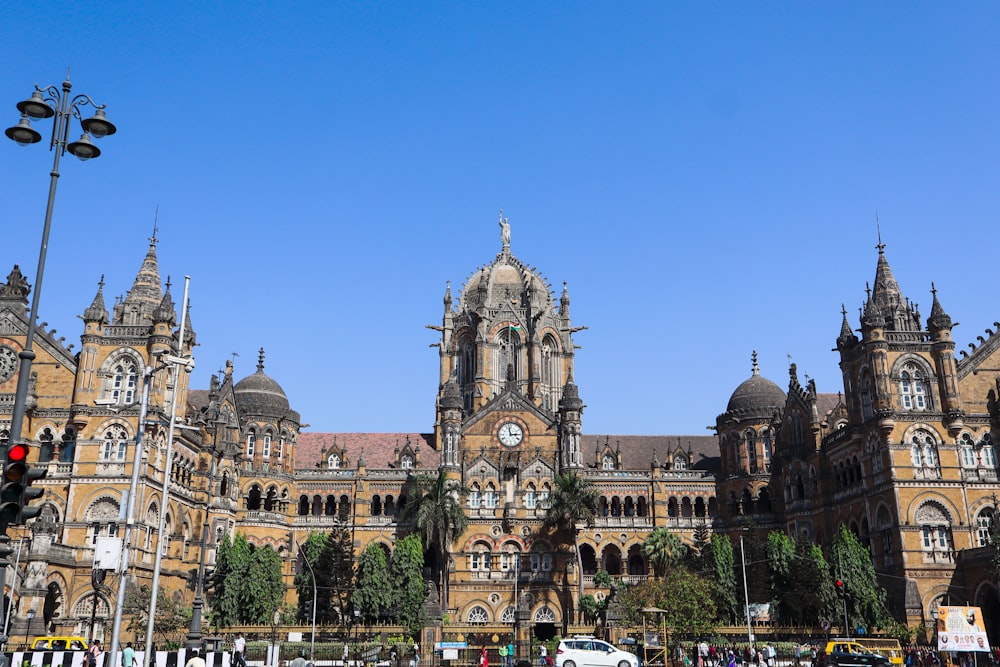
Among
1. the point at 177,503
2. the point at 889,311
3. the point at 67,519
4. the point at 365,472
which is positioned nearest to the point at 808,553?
the point at 889,311

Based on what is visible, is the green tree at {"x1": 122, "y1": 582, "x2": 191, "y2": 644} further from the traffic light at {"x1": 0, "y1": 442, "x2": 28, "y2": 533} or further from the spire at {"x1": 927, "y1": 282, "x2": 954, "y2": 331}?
the spire at {"x1": 927, "y1": 282, "x2": 954, "y2": 331}

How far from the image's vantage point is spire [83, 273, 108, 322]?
202 feet

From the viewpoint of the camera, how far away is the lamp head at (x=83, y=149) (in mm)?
17828

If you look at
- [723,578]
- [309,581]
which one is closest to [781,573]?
[723,578]

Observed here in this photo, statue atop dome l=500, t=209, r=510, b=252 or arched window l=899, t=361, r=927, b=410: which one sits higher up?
statue atop dome l=500, t=209, r=510, b=252

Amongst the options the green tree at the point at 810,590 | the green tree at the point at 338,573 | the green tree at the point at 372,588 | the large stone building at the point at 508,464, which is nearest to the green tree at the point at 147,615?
the large stone building at the point at 508,464

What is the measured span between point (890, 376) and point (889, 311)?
7186 mm

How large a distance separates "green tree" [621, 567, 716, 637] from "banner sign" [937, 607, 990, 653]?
20.5 meters

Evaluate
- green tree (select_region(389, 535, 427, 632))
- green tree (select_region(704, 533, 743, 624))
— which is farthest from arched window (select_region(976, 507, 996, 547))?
green tree (select_region(389, 535, 427, 632))

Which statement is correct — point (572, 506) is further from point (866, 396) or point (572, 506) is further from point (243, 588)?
point (243, 588)

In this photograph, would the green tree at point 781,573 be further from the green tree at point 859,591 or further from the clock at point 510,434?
the clock at point 510,434

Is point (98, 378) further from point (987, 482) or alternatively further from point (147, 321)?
point (987, 482)

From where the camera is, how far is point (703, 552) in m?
66.1

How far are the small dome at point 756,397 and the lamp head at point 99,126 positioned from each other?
66895 millimetres
